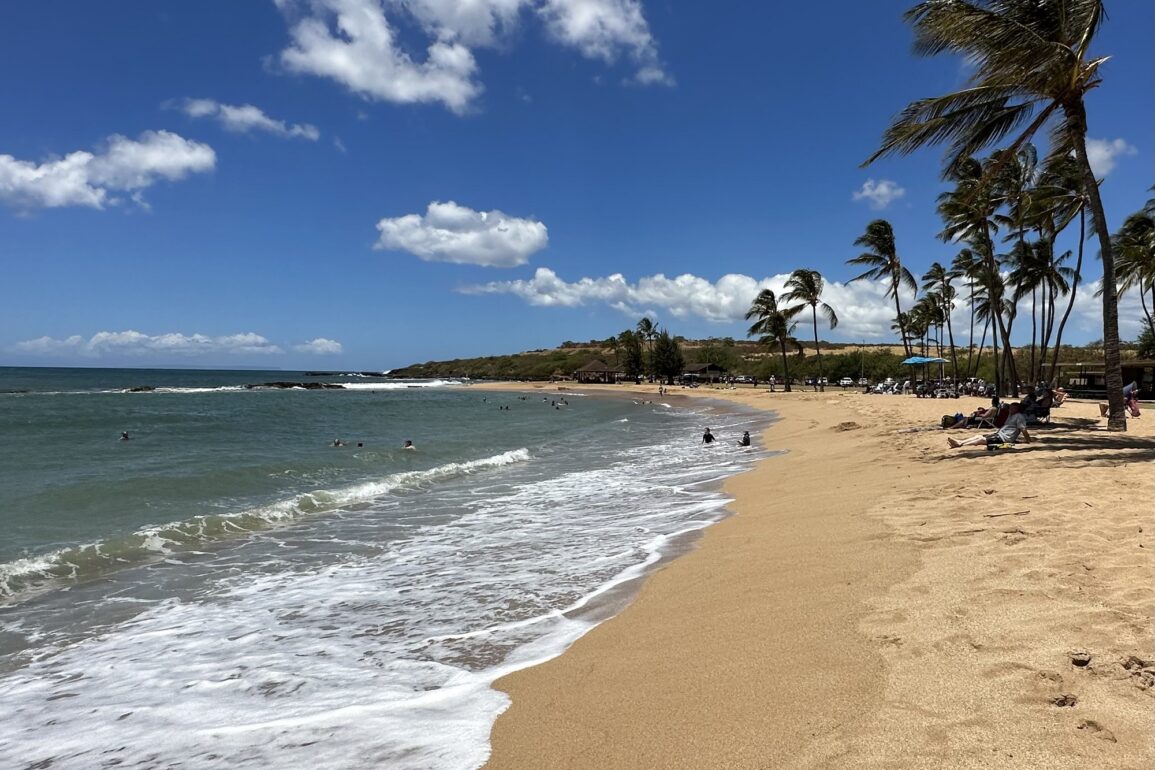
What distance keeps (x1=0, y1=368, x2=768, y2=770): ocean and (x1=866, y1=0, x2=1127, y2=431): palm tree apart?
25.0 ft

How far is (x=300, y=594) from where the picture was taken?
20.5 feet

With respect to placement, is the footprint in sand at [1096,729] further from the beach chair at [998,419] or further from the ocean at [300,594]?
the beach chair at [998,419]

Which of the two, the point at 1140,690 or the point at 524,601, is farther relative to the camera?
the point at 524,601

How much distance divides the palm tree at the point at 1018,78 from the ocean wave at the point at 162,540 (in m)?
12.2

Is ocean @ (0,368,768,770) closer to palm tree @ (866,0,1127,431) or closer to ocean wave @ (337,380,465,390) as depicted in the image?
palm tree @ (866,0,1127,431)

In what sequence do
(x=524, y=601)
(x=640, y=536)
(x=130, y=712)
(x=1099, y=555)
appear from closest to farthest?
(x=130, y=712) < (x=1099, y=555) < (x=524, y=601) < (x=640, y=536)

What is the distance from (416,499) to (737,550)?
23.8ft

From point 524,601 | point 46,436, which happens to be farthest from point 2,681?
point 46,436

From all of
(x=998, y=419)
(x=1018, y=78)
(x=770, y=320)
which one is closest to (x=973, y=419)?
(x=998, y=419)

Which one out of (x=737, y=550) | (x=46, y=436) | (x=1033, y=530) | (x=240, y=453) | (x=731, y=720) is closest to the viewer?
(x=731, y=720)

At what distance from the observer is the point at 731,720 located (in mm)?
2918

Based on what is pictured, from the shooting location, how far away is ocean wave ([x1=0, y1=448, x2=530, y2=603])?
7078mm

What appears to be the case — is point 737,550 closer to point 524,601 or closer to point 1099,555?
point 524,601

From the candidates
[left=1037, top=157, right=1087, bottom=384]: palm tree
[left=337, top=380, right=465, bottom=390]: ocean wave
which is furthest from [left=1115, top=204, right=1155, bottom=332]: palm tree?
[left=337, top=380, right=465, bottom=390]: ocean wave
